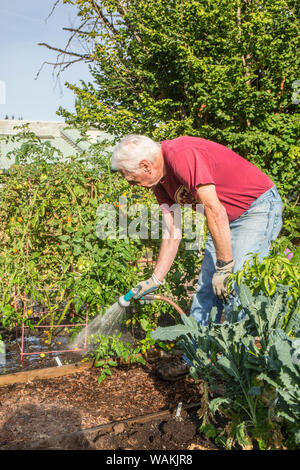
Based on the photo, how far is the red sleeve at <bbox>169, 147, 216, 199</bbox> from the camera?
2082mm

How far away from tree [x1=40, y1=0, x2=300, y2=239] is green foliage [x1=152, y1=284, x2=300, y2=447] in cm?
408

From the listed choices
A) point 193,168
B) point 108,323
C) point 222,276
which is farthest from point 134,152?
point 108,323

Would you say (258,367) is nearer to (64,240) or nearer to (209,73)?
(64,240)

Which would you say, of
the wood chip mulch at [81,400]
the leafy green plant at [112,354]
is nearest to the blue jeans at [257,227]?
the wood chip mulch at [81,400]

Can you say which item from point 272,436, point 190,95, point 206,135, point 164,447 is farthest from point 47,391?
point 190,95

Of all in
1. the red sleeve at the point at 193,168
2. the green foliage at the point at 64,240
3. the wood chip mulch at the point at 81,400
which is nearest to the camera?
the red sleeve at the point at 193,168

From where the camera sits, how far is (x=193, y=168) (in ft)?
6.95

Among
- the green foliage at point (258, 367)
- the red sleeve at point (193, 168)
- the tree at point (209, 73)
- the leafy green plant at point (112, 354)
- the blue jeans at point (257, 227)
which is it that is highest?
the tree at point (209, 73)

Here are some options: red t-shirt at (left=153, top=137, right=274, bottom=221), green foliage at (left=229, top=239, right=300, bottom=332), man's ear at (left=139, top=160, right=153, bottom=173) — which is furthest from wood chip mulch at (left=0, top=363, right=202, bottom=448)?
man's ear at (left=139, top=160, right=153, bottom=173)

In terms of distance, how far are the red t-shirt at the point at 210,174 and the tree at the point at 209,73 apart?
324 centimetres

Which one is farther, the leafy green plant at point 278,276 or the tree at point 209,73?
the tree at point 209,73

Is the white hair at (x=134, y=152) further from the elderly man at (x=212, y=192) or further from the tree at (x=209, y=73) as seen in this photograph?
the tree at (x=209, y=73)

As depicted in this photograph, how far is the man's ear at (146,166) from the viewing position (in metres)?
2.25

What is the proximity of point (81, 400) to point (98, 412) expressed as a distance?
21cm
